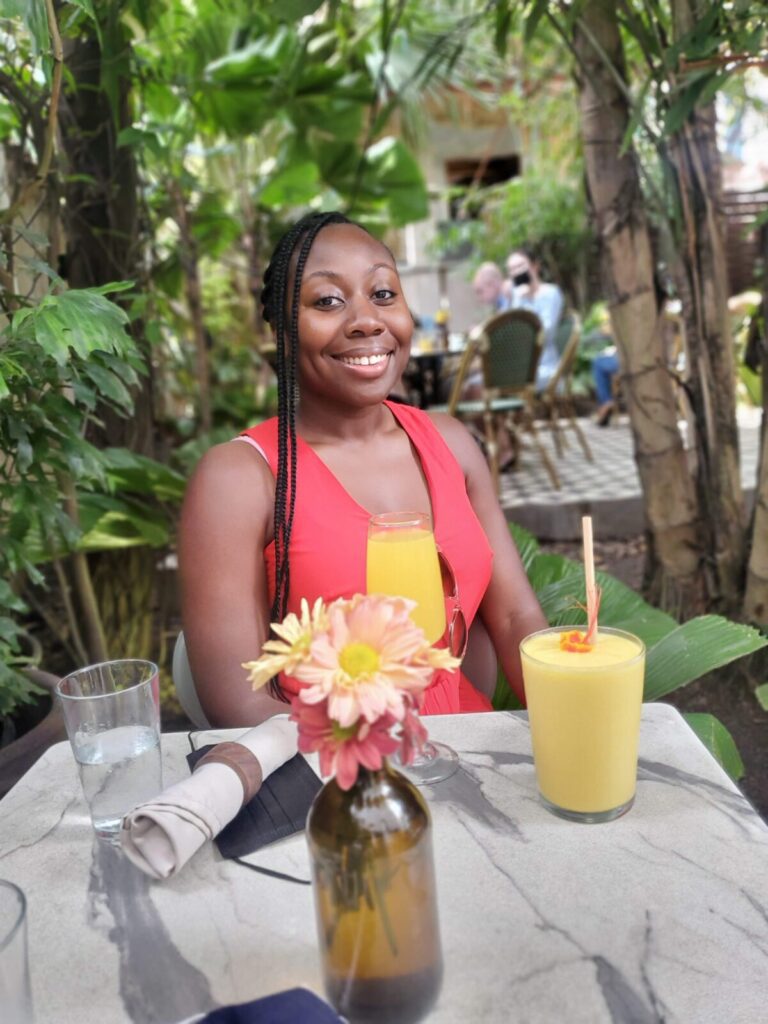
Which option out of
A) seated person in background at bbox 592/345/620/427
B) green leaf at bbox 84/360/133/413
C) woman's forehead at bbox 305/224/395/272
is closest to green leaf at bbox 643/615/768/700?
woman's forehead at bbox 305/224/395/272

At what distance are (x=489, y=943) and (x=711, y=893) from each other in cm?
20

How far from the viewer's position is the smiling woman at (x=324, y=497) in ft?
4.25

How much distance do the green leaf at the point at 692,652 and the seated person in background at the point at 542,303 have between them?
198 inches

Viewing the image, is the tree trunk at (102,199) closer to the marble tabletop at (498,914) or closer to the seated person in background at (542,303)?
the marble tabletop at (498,914)

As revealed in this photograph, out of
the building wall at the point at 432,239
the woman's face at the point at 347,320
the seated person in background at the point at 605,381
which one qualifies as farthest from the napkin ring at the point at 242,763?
the building wall at the point at 432,239

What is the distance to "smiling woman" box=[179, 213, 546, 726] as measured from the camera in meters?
1.29

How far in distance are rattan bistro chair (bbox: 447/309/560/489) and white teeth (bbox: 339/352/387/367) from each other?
4.07 m

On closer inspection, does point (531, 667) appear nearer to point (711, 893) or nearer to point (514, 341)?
point (711, 893)

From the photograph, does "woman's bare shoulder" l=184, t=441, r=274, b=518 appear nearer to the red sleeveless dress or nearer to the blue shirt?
the red sleeveless dress

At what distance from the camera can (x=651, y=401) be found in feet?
9.35

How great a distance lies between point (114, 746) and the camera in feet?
3.10

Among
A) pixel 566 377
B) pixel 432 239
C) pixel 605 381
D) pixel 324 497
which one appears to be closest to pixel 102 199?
pixel 324 497

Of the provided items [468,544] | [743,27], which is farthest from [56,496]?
[743,27]

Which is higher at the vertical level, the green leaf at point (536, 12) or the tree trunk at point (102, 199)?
the green leaf at point (536, 12)
